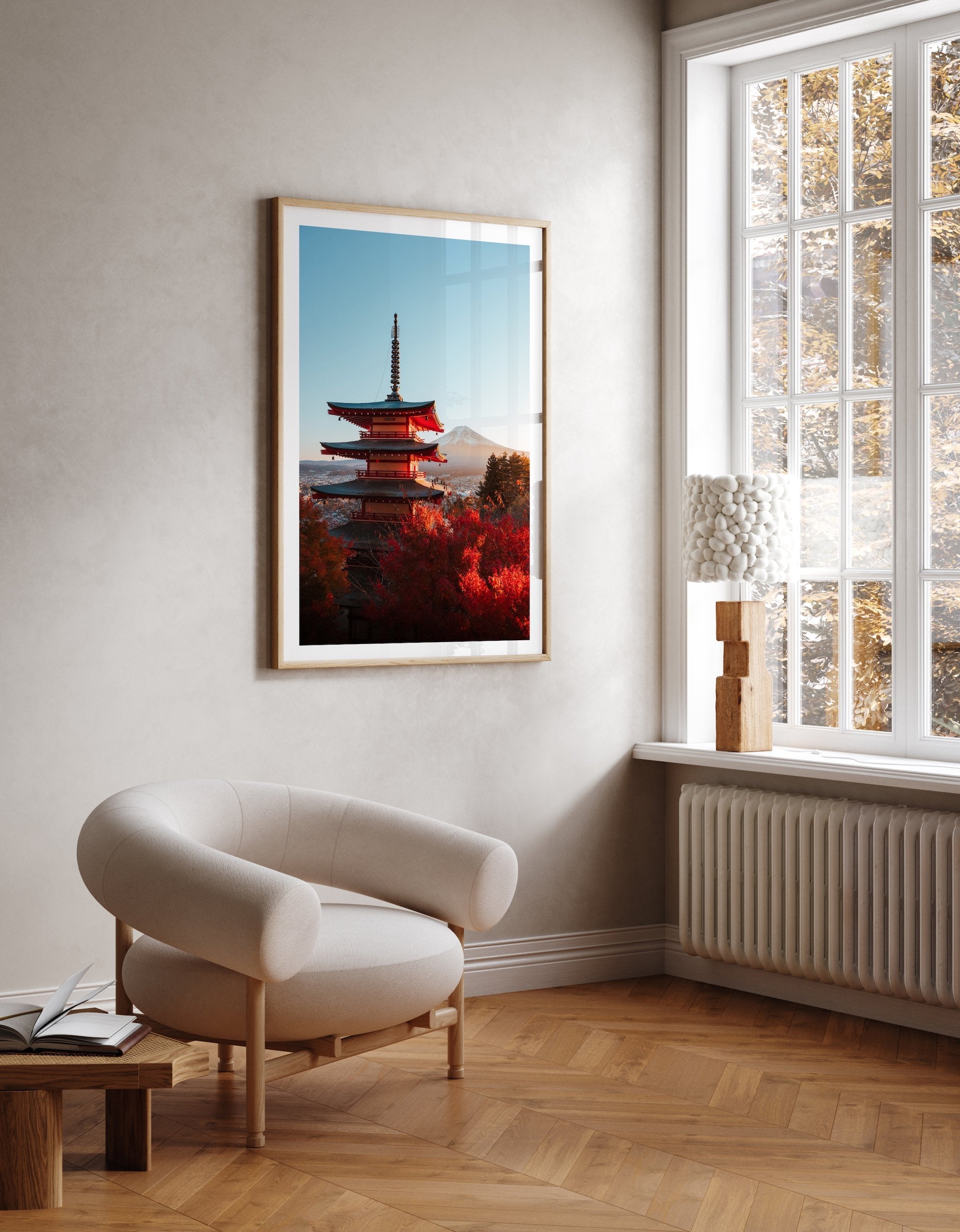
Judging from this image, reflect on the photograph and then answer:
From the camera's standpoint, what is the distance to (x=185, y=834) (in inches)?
136

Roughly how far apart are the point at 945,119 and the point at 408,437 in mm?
1850

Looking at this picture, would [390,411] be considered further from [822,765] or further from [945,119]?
[945,119]

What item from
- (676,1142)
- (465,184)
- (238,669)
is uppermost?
(465,184)

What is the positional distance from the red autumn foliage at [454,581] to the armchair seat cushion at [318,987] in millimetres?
1182

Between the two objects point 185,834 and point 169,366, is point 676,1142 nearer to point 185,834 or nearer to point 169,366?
point 185,834

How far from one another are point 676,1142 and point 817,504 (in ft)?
6.99

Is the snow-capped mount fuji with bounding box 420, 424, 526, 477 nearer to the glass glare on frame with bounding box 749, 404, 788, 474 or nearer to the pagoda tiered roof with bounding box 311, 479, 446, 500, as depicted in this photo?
the pagoda tiered roof with bounding box 311, 479, 446, 500

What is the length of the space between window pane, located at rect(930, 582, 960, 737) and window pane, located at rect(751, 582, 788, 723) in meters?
0.52

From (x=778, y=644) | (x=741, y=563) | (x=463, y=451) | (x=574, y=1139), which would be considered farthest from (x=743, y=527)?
(x=574, y=1139)

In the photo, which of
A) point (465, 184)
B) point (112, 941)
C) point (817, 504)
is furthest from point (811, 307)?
point (112, 941)

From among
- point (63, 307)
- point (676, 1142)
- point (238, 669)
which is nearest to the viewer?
point (676, 1142)

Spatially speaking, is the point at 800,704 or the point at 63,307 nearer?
the point at 63,307

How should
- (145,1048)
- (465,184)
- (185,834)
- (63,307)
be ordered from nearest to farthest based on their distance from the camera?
(145,1048) < (185,834) < (63,307) < (465,184)

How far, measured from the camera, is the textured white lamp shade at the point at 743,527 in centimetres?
427
